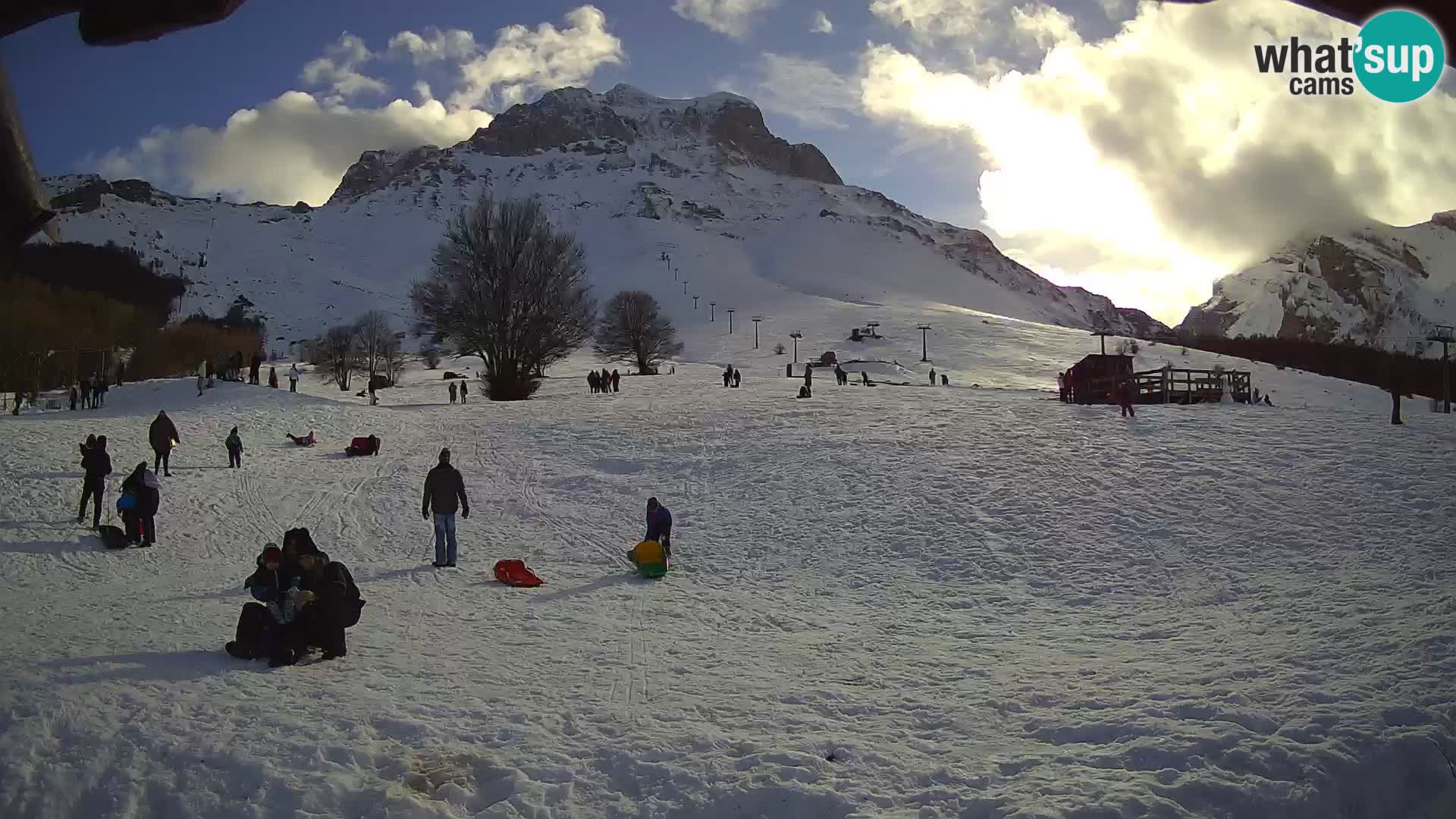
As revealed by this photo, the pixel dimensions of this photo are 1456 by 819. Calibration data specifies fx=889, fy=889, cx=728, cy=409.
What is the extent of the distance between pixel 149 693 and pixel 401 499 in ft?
44.8

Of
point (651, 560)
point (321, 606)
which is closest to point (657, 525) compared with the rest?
point (651, 560)

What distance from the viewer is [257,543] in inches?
639

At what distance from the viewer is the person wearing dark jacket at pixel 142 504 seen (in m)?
14.9

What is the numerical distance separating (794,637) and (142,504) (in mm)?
11524

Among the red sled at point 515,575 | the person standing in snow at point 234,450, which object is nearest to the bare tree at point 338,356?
the person standing in snow at point 234,450

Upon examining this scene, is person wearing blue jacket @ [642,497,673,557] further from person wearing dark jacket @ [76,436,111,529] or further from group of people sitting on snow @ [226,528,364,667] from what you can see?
person wearing dark jacket @ [76,436,111,529]

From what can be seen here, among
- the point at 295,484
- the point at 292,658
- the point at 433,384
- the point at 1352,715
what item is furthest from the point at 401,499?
the point at 433,384

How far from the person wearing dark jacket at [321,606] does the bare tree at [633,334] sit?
6869 centimetres

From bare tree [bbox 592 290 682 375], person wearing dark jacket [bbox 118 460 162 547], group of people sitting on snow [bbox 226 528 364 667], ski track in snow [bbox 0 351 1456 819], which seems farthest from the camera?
bare tree [bbox 592 290 682 375]

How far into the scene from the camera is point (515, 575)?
13.5 meters

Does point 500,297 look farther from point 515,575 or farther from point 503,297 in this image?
point 515,575

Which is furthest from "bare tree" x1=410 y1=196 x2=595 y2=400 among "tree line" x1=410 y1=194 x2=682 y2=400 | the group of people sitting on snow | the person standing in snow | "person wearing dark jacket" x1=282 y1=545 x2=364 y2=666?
"person wearing dark jacket" x1=282 y1=545 x2=364 y2=666

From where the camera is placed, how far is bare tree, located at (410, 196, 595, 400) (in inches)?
1737

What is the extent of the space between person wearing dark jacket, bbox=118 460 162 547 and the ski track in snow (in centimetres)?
65
